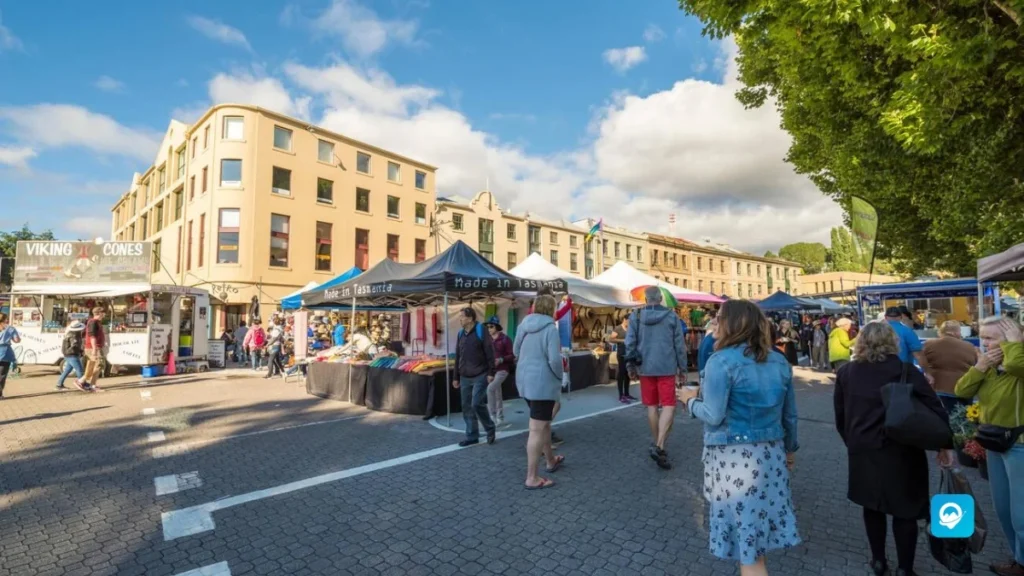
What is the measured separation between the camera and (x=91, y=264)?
54.2 feet

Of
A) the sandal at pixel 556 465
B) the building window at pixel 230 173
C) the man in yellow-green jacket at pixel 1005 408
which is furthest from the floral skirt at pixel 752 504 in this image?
the building window at pixel 230 173

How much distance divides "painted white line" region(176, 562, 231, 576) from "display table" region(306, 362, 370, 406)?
18.6 ft

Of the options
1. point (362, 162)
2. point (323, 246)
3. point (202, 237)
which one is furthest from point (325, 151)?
point (202, 237)

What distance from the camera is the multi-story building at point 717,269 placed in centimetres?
5038

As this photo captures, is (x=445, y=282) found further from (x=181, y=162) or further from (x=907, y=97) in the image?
(x=181, y=162)

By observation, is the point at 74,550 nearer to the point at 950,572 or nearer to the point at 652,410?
the point at 652,410

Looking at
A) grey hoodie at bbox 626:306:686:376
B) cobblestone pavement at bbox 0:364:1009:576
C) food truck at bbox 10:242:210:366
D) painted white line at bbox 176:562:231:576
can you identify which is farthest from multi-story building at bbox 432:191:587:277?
painted white line at bbox 176:562:231:576

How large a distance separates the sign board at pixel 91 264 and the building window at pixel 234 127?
33.4ft

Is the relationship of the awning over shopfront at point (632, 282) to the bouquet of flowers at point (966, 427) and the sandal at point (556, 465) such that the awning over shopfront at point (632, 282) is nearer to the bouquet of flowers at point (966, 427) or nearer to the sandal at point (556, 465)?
the sandal at point (556, 465)

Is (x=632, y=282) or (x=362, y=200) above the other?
(x=362, y=200)

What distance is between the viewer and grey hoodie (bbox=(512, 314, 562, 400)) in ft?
15.2

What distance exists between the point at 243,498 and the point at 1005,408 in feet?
19.6

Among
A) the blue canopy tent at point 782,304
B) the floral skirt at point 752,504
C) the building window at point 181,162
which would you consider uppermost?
the building window at point 181,162

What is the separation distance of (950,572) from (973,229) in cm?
1128
